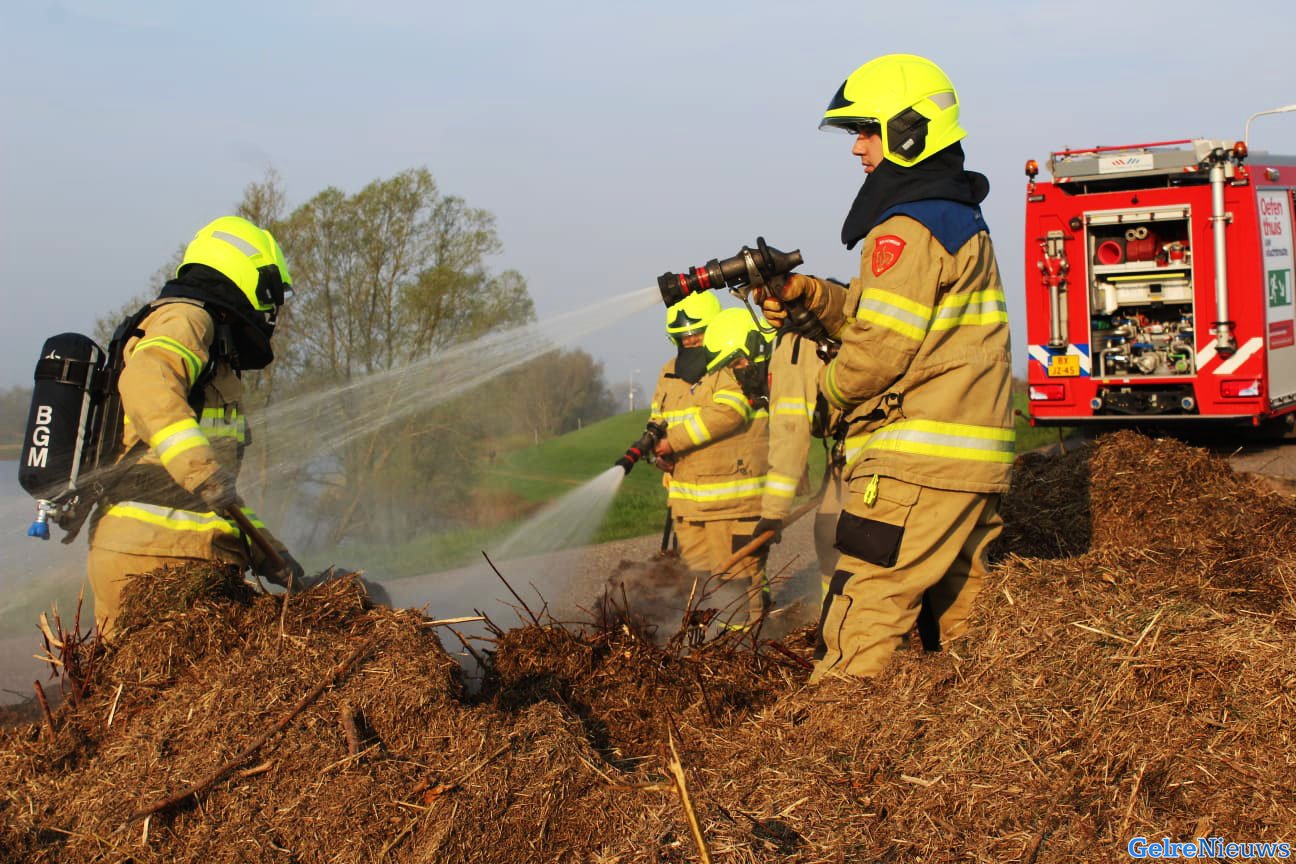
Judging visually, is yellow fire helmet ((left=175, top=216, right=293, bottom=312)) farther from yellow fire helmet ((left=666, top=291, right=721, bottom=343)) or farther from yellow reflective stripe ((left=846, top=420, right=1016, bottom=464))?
yellow fire helmet ((left=666, top=291, right=721, bottom=343))

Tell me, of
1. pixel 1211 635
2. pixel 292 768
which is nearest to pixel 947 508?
pixel 1211 635

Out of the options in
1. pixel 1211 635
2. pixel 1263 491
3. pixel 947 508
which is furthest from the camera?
pixel 1263 491

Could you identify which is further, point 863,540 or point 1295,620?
point 863,540

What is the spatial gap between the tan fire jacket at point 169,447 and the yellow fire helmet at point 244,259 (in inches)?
9.8

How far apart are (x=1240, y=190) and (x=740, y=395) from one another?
6.17 m

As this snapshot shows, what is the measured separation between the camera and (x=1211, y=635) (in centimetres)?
302

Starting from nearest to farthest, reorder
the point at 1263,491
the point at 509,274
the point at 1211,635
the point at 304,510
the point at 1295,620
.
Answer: the point at 1211,635 < the point at 1295,620 < the point at 1263,491 < the point at 304,510 < the point at 509,274

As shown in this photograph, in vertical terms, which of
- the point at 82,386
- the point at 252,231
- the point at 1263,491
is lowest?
the point at 1263,491

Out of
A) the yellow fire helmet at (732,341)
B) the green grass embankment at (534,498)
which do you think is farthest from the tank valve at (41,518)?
the green grass embankment at (534,498)

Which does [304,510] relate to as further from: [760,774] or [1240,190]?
[760,774]

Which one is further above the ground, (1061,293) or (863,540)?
(1061,293)

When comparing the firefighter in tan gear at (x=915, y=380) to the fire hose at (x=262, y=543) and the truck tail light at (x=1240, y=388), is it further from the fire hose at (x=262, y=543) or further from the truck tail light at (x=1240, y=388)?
the truck tail light at (x=1240, y=388)

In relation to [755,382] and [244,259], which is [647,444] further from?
[244,259]

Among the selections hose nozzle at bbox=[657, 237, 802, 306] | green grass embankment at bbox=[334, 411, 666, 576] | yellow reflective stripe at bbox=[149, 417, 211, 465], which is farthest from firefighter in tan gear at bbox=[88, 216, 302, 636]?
green grass embankment at bbox=[334, 411, 666, 576]
